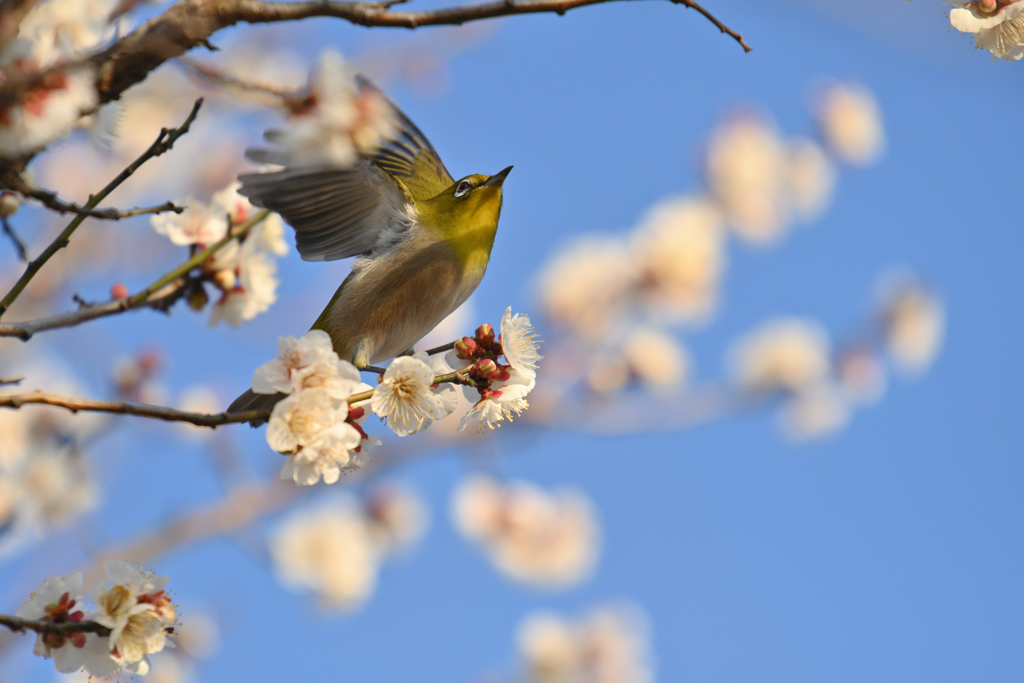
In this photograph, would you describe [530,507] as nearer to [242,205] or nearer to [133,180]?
[133,180]

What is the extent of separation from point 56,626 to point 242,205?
4.68 feet

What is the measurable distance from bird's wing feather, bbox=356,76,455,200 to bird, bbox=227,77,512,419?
48cm

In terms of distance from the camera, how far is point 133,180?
5570 mm

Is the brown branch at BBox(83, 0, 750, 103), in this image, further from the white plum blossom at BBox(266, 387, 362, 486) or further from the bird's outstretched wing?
the white plum blossom at BBox(266, 387, 362, 486)

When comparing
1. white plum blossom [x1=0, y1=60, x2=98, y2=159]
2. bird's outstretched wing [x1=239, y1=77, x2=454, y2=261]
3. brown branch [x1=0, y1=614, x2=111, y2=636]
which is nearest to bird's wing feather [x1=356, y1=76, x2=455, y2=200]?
bird's outstretched wing [x1=239, y1=77, x2=454, y2=261]

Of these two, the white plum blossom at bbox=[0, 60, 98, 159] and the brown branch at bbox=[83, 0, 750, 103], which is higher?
the brown branch at bbox=[83, 0, 750, 103]

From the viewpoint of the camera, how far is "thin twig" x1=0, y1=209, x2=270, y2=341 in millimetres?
1708

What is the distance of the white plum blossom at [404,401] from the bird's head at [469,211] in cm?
89

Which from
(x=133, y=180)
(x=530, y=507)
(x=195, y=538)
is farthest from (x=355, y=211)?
(x=530, y=507)

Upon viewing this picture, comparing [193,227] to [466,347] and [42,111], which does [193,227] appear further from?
[466,347]

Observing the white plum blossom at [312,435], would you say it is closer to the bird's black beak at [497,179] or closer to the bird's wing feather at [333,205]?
the bird's wing feather at [333,205]

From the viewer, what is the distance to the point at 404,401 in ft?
6.04

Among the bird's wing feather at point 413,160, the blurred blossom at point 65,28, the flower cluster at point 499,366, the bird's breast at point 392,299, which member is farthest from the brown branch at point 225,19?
the bird's wing feather at point 413,160

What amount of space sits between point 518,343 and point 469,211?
3.19 ft
